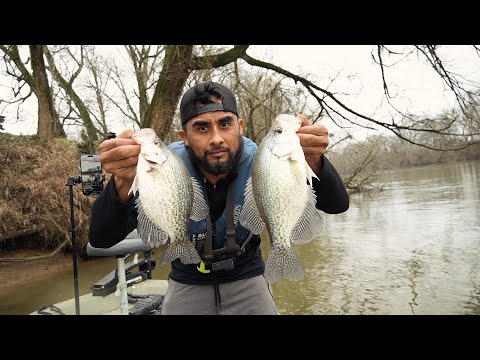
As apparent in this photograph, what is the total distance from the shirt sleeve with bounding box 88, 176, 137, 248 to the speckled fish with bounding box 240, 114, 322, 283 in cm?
102

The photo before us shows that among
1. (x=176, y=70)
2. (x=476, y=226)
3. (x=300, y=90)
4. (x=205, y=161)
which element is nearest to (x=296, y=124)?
(x=205, y=161)

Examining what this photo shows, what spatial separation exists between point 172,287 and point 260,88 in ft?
54.8

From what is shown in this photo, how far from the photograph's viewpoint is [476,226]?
12133mm

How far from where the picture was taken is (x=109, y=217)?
283 cm

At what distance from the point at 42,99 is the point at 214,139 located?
48.0ft

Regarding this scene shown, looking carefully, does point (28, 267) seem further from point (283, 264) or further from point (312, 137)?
point (312, 137)

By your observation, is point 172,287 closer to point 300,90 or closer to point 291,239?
point 291,239

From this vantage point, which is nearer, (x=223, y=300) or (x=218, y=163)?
(x=218, y=163)

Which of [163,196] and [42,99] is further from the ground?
[42,99]

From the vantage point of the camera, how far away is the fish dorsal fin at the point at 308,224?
8.65 feet

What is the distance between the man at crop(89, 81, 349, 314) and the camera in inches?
105

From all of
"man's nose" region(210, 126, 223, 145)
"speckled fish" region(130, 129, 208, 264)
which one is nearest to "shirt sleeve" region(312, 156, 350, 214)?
"man's nose" region(210, 126, 223, 145)

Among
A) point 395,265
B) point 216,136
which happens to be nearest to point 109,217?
point 216,136

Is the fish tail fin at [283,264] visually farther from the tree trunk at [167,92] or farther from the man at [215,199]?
the tree trunk at [167,92]
